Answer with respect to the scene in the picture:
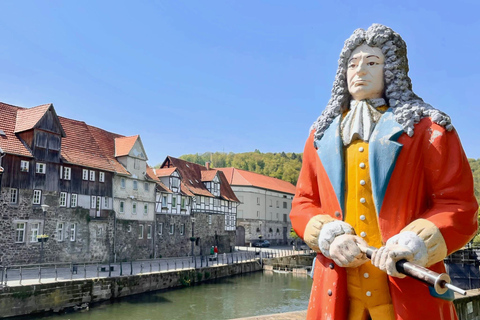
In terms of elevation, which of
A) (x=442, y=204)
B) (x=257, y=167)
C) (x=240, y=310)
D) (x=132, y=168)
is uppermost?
(x=257, y=167)

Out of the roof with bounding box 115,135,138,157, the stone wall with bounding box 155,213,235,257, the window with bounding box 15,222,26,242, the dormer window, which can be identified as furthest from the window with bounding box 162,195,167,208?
the window with bounding box 15,222,26,242

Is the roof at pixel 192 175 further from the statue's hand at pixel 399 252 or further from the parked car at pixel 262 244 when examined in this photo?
the statue's hand at pixel 399 252

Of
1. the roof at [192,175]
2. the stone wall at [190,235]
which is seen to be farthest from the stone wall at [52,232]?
the roof at [192,175]

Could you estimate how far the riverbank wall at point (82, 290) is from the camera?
48.5ft

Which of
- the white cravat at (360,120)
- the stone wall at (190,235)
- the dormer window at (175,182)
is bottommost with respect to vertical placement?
the stone wall at (190,235)

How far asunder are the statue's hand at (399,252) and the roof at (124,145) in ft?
93.1

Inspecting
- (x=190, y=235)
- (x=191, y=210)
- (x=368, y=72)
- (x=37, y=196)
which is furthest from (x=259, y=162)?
(x=368, y=72)

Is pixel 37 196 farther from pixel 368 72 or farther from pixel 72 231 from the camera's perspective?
pixel 368 72

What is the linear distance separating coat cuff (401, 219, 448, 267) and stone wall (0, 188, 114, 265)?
22.4 m

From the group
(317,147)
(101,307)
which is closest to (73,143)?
(101,307)

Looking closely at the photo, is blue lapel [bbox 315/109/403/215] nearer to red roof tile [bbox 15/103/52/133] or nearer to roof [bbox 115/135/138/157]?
red roof tile [bbox 15/103/52/133]

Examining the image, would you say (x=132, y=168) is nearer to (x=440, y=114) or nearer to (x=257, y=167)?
(x=440, y=114)

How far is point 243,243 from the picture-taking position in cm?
5006

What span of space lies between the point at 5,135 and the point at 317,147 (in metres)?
22.9
